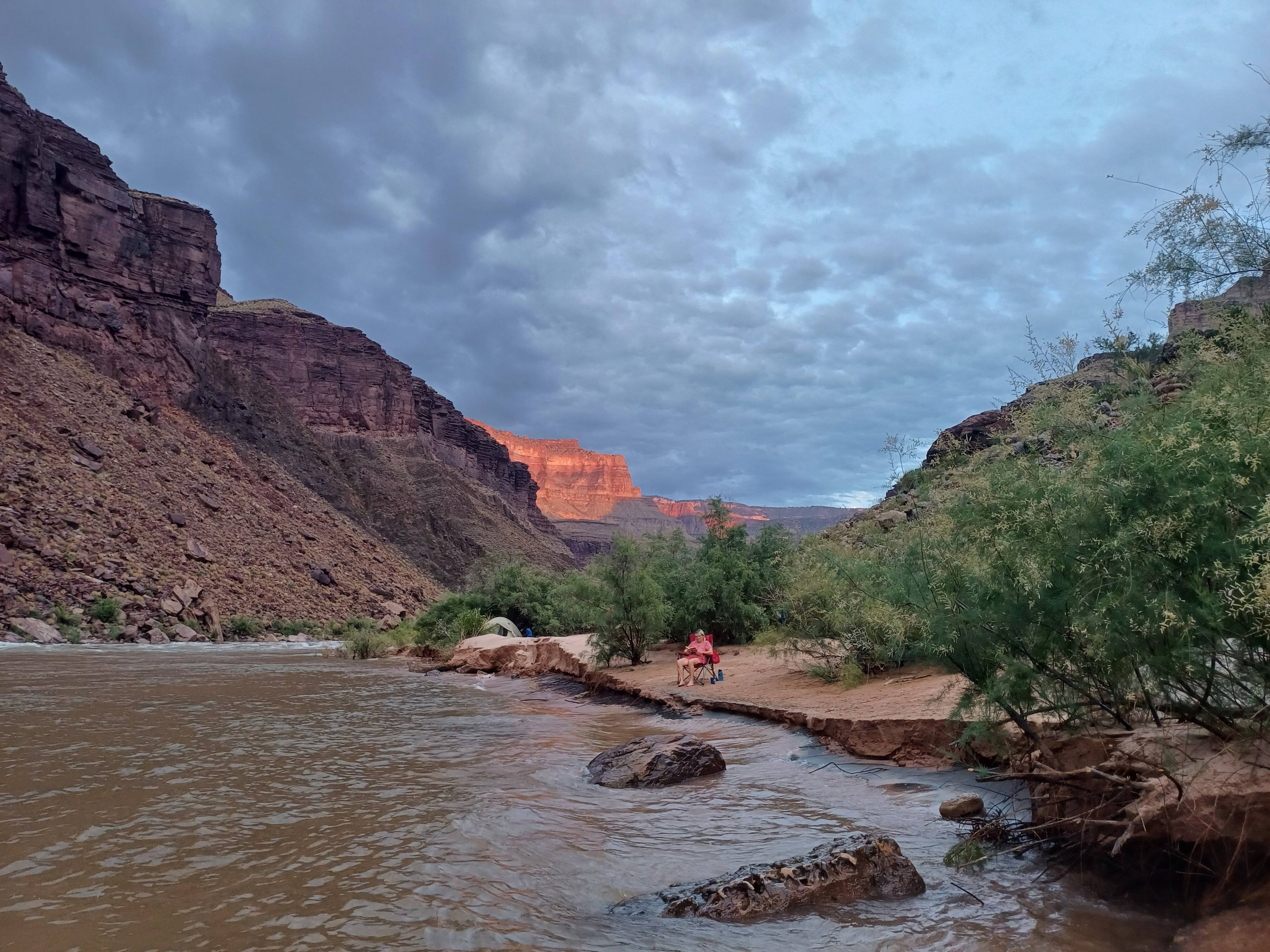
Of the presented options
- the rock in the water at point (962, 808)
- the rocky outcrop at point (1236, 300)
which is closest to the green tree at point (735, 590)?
the rock in the water at point (962, 808)

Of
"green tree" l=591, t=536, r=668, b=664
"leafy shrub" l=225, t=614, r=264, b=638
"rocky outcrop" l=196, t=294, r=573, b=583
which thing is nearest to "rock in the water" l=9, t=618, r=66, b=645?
"leafy shrub" l=225, t=614, r=264, b=638

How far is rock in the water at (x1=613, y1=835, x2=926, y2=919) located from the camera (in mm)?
4535

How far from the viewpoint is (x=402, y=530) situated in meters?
71.2

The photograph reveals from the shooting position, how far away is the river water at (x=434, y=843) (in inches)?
162

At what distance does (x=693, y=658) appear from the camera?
15117 mm

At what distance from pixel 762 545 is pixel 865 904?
18.0m

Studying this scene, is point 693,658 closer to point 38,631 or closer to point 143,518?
point 38,631

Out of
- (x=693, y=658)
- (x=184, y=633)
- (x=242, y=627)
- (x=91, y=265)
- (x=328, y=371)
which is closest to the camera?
(x=693, y=658)

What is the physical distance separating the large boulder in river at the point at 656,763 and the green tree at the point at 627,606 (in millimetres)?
10266

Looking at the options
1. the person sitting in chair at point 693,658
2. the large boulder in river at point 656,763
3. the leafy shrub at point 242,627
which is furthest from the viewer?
the leafy shrub at point 242,627

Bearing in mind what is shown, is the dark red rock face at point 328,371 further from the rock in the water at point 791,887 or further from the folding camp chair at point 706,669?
the rock in the water at point 791,887

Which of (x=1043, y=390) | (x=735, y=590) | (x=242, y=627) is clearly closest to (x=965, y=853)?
(x=1043, y=390)

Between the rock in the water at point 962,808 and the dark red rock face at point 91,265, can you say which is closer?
the rock in the water at point 962,808

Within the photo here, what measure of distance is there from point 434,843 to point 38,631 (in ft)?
97.8
